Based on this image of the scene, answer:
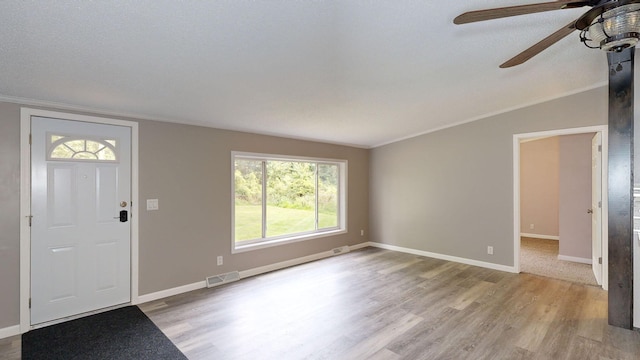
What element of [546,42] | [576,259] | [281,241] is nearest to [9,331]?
[281,241]

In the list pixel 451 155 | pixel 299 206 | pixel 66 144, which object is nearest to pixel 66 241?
pixel 66 144

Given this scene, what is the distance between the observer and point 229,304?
11.2 feet

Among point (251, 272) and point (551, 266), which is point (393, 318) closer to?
point (251, 272)

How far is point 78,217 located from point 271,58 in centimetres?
265

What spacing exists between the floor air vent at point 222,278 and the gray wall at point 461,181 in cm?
324

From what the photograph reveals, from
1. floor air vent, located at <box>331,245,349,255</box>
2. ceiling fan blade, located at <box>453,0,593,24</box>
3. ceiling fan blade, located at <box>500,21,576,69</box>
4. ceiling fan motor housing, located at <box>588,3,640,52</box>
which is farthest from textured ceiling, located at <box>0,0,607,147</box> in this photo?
floor air vent, located at <box>331,245,349,255</box>

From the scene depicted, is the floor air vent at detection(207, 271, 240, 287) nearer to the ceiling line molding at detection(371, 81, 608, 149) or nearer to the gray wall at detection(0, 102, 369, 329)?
the gray wall at detection(0, 102, 369, 329)

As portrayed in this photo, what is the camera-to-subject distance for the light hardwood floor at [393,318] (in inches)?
97.5

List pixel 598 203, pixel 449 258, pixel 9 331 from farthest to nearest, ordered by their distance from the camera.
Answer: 1. pixel 449 258
2. pixel 598 203
3. pixel 9 331

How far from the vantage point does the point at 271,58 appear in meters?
2.39

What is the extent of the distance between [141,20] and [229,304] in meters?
2.87

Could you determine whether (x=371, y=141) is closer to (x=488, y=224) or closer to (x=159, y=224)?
(x=488, y=224)

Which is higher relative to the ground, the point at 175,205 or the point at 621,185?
the point at 621,185

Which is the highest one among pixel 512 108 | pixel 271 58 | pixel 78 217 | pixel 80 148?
pixel 512 108
